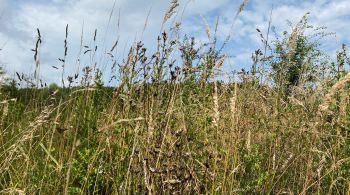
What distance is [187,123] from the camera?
11.5 ft

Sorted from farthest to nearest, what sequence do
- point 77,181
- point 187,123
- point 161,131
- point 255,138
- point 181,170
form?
point 255,138 → point 187,123 → point 77,181 → point 161,131 → point 181,170

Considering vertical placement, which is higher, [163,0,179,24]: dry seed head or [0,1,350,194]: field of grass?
[163,0,179,24]: dry seed head

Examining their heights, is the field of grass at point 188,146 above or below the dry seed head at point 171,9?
below

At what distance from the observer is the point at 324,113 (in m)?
2.69

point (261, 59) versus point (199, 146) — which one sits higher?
point (261, 59)

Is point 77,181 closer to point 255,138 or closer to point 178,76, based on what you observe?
point 178,76

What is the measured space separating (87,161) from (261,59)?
1.62 metres

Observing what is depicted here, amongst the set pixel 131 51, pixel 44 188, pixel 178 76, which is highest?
pixel 131 51

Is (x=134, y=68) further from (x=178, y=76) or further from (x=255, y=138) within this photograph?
(x=255, y=138)

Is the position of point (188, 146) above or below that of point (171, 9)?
below

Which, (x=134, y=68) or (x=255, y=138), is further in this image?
(x=255, y=138)

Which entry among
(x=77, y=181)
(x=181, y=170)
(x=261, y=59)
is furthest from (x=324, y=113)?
(x=77, y=181)

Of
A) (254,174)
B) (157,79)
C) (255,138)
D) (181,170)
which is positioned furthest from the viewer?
(255,138)

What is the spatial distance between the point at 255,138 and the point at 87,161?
164 centimetres
